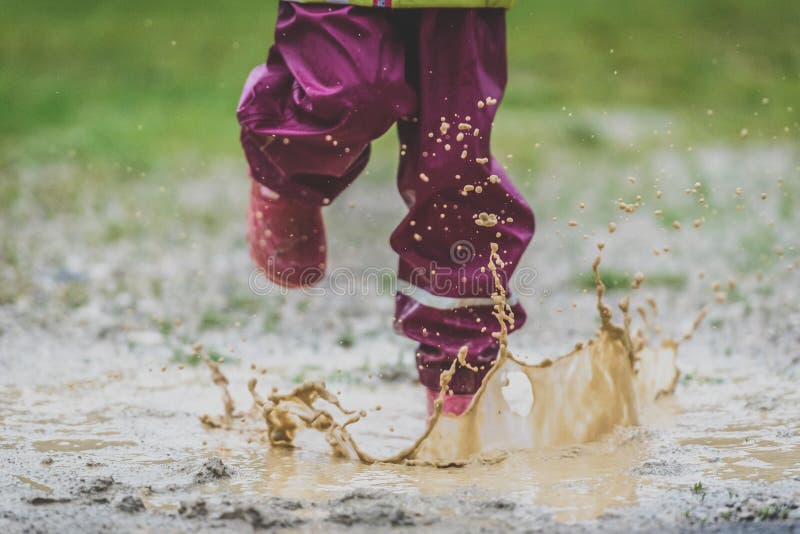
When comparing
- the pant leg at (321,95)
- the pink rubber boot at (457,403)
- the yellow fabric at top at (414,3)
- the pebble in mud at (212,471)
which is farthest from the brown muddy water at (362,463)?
the yellow fabric at top at (414,3)

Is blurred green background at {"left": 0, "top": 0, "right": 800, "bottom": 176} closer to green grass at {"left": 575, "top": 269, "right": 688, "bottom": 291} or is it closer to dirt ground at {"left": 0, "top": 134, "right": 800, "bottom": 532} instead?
dirt ground at {"left": 0, "top": 134, "right": 800, "bottom": 532}

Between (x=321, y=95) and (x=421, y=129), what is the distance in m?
0.24

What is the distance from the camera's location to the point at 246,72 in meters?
9.80

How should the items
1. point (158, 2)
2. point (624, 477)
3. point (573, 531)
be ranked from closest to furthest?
point (573, 531)
point (624, 477)
point (158, 2)

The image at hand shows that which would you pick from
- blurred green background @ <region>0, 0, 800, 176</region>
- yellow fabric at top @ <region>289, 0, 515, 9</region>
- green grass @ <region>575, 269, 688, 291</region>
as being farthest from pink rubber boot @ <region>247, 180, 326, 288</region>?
blurred green background @ <region>0, 0, 800, 176</region>

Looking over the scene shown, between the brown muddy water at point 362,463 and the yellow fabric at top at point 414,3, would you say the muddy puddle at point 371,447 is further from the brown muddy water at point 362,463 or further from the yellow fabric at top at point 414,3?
the yellow fabric at top at point 414,3

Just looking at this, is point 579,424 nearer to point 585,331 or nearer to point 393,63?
point 393,63

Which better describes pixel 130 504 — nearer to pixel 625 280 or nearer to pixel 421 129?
pixel 421 129

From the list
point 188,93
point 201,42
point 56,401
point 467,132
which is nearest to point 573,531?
point 467,132

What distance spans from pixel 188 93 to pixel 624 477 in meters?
7.17

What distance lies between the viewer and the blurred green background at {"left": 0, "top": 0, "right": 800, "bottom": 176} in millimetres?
7719

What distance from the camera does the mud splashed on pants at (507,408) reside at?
278 cm

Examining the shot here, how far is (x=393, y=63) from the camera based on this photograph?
108 inches

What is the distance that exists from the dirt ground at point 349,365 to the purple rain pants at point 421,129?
0.34 m
